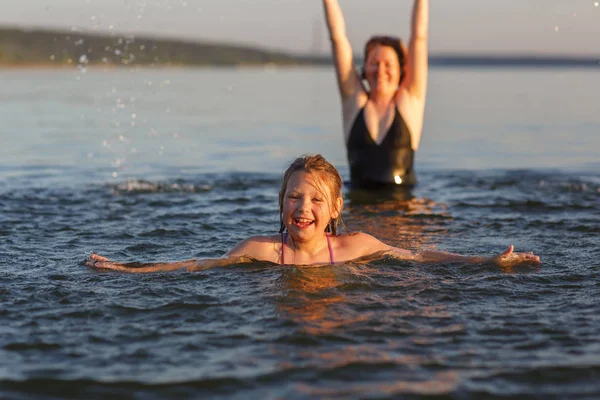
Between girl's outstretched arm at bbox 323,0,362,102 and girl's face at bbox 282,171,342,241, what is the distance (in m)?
4.28

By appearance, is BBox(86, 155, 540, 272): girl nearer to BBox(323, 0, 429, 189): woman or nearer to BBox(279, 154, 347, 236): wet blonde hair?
BBox(279, 154, 347, 236): wet blonde hair

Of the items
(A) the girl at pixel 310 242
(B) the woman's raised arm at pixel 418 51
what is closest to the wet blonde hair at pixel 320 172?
(A) the girl at pixel 310 242

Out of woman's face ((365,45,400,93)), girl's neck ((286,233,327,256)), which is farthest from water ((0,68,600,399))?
woman's face ((365,45,400,93))

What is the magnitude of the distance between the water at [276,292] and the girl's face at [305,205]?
33 centimetres

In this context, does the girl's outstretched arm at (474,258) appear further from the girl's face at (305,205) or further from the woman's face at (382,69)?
the woman's face at (382,69)

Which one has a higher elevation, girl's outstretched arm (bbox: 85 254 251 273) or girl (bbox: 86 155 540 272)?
girl (bbox: 86 155 540 272)

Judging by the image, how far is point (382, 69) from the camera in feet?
33.5

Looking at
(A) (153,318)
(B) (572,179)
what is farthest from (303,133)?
(A) (153,318)

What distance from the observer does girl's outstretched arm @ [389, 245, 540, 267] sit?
623cm

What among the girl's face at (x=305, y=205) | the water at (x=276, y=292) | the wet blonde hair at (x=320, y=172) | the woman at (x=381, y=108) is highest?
the woman at (x=381, y=108)

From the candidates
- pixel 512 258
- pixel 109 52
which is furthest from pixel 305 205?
pixel 109 52

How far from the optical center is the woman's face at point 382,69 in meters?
10.2

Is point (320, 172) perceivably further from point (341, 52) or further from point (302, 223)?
point (341, 52)

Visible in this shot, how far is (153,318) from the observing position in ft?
17.0
